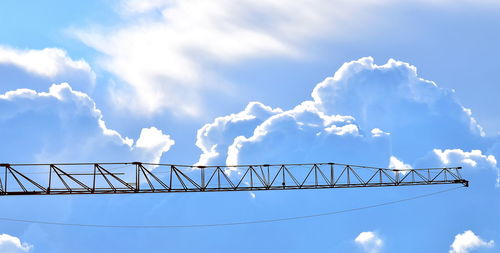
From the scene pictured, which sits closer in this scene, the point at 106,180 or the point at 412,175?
the point at 106,180

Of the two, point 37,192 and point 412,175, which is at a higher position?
point 412,175

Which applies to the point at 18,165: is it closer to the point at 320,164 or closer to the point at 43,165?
the point at 43,165

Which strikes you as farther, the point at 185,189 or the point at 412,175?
the point at 412,175

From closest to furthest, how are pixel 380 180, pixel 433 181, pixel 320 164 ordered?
1. pixel 320 164
2. pixel 380 180
3. pixel 433 181

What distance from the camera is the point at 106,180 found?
262 feet

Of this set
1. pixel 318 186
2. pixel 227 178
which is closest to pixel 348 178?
pixel 318 186

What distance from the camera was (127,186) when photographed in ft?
270

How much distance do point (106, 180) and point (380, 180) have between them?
4360 cm

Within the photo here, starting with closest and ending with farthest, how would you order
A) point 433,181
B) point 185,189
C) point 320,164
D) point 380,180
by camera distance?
point 185,189 < point 320,164 < point 380,180 < point 433,181

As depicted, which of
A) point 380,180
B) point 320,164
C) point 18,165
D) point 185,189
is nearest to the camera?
point 18,165

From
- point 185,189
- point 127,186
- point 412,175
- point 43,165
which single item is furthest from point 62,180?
point 412,175

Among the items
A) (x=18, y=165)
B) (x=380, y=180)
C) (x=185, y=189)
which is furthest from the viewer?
(x=380, y=180)

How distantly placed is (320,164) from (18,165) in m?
40.2

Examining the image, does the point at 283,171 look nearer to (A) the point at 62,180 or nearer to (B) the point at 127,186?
(B) the point at 127,186
